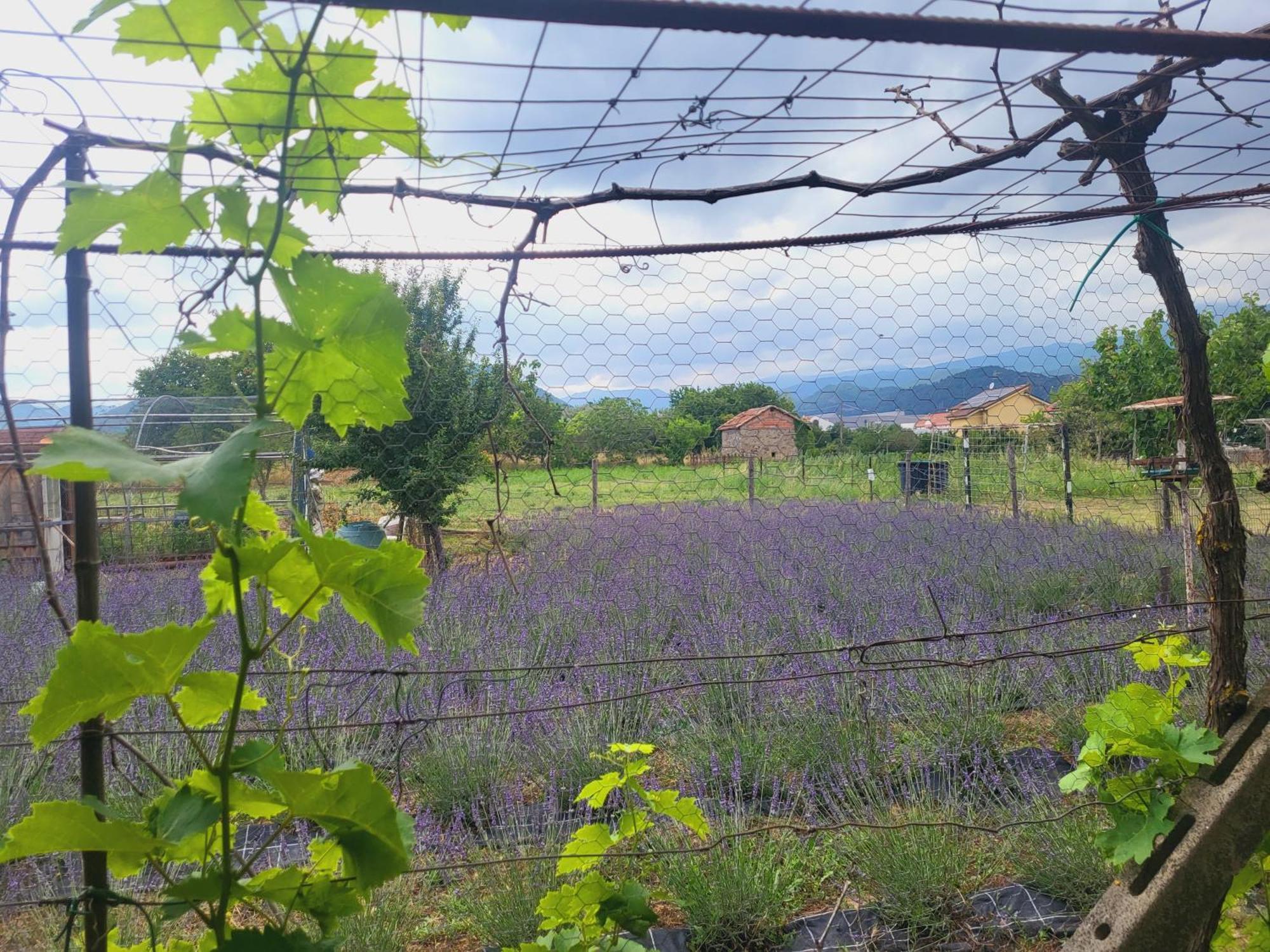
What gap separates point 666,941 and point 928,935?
0.65m

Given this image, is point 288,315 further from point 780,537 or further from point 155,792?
point 780,537

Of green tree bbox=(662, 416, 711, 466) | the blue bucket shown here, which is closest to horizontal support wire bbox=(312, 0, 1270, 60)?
green tree bbox=(662, 416, 711, 466)

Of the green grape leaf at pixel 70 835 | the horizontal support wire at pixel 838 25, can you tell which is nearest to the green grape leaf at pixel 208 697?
the green grape leaf at pixel 70 835

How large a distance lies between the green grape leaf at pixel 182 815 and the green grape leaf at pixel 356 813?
7 cm

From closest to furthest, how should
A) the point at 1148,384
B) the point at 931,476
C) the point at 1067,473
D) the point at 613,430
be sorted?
the point at 613,430 < the point at 1067,473 < the point at 1148,384 < the point at 931,476

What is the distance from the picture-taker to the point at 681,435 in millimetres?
4836

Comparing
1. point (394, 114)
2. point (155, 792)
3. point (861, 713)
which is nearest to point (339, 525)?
point (155, 792)

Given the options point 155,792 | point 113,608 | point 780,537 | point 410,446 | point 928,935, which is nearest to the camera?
point 928,935

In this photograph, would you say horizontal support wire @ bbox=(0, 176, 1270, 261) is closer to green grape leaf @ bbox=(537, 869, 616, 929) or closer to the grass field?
green grape leaf @ bbox=(537, 869, 616, 929)

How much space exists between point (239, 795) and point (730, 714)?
7.87 ft

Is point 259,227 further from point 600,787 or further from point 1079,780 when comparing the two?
point 1079,780

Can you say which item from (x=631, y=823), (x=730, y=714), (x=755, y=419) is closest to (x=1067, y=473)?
(x=755, y=419)

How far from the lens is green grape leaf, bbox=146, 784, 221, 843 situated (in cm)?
71

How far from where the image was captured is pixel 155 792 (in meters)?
2.53
